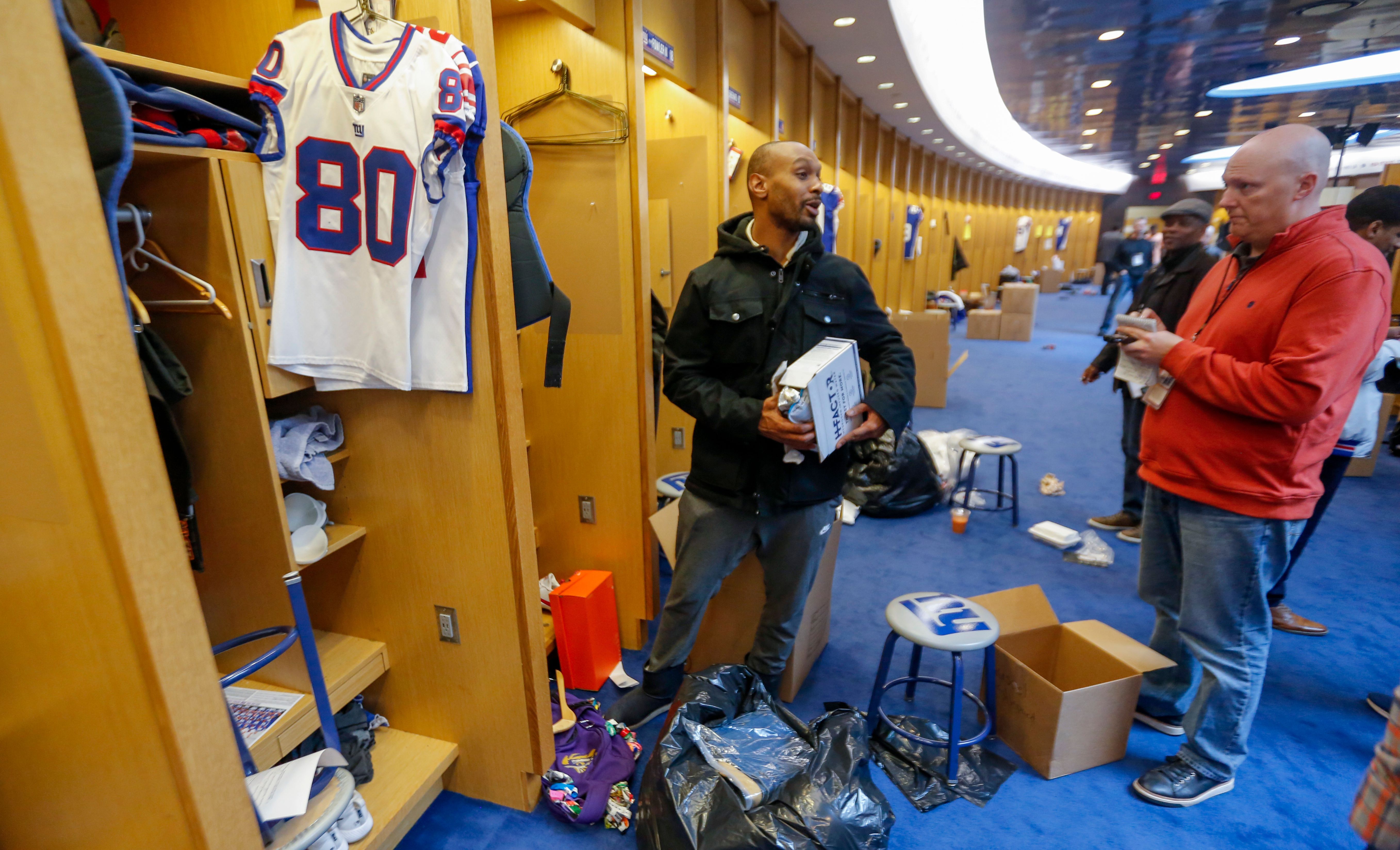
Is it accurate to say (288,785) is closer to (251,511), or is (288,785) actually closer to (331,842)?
(331,842)

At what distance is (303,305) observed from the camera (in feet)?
4.90

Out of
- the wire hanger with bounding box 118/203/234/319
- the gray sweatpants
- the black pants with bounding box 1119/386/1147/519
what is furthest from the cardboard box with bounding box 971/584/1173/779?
the wire hanger with bounding box 118/203/234/319

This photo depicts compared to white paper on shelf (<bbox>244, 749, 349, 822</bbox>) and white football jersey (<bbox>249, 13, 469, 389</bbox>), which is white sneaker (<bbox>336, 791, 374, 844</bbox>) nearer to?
white paper on shelf (<bbox>244, 749, 349, 822</bbox>)

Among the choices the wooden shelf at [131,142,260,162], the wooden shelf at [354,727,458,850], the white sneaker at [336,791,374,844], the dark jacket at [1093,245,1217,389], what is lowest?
the wooden shelf at [354,727,458,850]

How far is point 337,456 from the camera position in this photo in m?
1.75

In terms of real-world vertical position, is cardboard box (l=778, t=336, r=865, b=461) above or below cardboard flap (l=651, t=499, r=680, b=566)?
above

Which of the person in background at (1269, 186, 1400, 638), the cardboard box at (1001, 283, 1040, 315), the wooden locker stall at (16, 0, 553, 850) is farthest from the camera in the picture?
the cardboard box at (1001, 283, 1040, 315)

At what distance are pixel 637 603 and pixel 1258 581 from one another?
6.55 feet

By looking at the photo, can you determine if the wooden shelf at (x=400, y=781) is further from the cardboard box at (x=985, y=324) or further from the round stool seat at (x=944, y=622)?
the cardboard box at (x=985, y=324)

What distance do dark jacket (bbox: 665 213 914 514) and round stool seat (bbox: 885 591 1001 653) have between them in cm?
43

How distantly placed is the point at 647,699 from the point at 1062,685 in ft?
4.69

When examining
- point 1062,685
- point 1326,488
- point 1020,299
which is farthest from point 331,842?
point 1020,299

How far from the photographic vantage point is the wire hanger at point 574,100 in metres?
2.30

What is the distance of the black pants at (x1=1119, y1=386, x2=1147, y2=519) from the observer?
338cm
